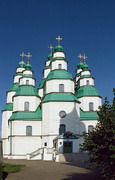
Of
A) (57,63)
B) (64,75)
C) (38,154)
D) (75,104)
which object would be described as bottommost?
(38,154)

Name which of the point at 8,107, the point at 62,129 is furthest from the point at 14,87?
the point at 62,129

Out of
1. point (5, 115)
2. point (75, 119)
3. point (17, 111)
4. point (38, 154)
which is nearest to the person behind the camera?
point (38, 154)

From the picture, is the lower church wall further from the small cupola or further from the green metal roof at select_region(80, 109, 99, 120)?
the small cupola

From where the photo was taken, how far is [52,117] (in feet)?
110

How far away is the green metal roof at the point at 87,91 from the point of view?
38938mm

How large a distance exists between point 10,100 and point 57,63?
47.0 feet

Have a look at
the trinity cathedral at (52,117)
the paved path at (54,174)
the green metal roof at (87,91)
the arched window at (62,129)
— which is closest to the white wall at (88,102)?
the trinity cathedral at (52,117)

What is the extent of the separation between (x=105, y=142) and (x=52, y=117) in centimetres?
2313

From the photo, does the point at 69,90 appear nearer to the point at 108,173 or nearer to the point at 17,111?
the point at 17,111

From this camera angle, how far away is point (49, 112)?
111ft

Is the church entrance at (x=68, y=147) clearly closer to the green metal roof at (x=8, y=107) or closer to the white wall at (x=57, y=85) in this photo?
the white wall at (x=57, y=85)

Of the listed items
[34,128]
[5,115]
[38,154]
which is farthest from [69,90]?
[5,115]

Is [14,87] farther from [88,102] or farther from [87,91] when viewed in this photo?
[88,102]

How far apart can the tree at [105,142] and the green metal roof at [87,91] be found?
27254 mm
